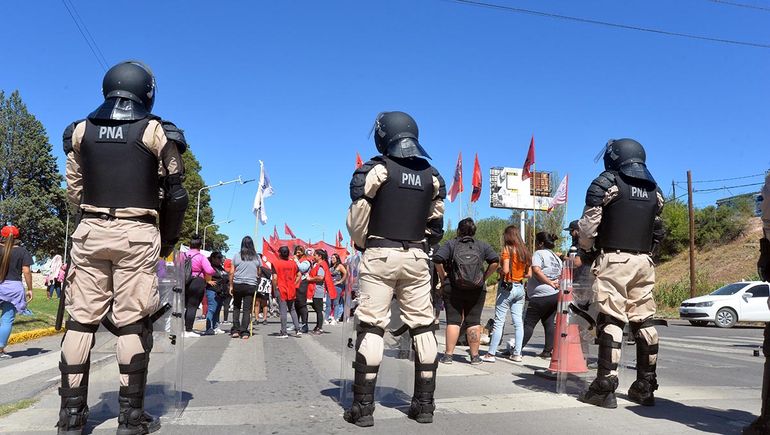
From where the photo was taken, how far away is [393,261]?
4238 millimetres

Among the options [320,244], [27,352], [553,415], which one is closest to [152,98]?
[553,415]

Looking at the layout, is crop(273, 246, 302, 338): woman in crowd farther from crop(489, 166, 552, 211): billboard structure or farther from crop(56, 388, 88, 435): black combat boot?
crop(489, 166, 552, 211): billboard structure

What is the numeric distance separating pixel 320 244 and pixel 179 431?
1941 centimetres

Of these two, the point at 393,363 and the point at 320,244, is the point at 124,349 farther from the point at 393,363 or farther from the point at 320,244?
the point at 320,244

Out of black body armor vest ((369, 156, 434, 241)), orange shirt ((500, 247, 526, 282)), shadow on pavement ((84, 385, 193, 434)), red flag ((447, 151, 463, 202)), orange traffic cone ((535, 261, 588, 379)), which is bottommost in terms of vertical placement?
shadow on pavement ((84, 385, 193, 434))

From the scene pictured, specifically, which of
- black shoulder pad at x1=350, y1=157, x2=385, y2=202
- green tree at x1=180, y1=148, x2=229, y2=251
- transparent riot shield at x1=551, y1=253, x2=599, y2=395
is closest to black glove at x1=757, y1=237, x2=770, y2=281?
transparent riot shield at x1=551, y1=253, x2=599, y2=395

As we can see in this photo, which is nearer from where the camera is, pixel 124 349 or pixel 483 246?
pixel 124 349

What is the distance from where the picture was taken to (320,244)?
2330 cm

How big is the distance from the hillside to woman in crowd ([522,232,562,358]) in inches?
977

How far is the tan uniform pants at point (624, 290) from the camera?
4.87m

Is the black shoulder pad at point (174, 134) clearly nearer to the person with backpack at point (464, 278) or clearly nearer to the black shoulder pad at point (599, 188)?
the black shoulder pad at point (599, 188)

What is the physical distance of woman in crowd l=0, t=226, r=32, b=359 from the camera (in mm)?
7747

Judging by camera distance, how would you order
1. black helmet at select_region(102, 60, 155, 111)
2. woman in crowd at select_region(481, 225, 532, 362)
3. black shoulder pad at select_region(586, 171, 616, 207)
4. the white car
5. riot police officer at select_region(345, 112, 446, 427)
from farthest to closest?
1. the white car
2. woman in crowd at select_region(481, 225, 532, 362)
3. black shoulder pad at select_region(586, 171, 616, 207)
4. riot police officer at select_region(345, 112, 446, 427)
5. black helmet at select_region(102, 60, 155, 111)

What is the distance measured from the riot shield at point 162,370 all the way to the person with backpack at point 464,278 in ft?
12.2
